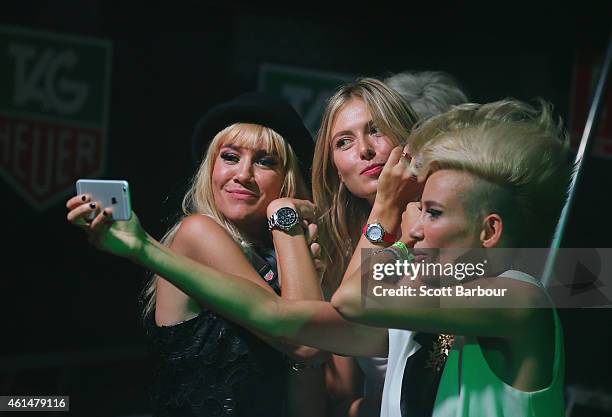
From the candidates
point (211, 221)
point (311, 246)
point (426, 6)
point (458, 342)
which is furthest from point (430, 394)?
point (426, 6)

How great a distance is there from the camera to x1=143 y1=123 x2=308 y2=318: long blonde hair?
2.72m

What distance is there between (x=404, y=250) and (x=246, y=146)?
0.67 metres

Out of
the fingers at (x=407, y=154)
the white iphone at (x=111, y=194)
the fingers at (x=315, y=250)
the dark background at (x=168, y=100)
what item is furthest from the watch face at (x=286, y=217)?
the dark background at (x=168, y=100)

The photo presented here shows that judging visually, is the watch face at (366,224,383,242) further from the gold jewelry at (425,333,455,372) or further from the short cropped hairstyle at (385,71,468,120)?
the short cropped hairstyle at (385,71,468,120)

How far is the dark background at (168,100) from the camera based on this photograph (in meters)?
4.62

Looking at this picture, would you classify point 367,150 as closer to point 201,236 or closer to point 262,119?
point 262,119

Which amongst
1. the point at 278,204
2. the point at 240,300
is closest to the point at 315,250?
the point at 278,204

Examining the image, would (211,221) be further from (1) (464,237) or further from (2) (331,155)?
(1) (464,237)

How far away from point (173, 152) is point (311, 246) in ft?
8.00

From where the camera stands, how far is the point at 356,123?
2729 millimetres

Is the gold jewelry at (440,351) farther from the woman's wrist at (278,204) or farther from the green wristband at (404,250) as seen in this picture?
the woman's wrist at (278,204)

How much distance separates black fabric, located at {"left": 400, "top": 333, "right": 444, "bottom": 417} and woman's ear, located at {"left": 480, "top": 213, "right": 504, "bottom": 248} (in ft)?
0.95

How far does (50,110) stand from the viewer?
4.65 metres

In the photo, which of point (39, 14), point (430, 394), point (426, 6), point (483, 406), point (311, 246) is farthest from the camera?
point (426, 6)
